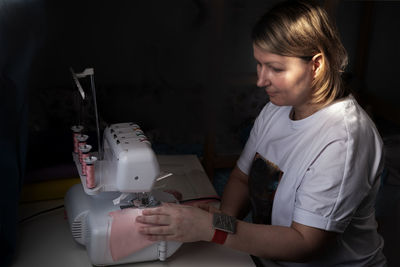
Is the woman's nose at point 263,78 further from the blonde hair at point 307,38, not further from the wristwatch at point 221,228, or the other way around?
the wristwatch at point 221,228

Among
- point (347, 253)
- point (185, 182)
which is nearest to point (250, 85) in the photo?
point (185, 182)

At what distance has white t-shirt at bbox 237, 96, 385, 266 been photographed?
1.12 m

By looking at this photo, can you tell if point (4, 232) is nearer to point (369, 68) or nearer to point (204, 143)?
point (204, 143)

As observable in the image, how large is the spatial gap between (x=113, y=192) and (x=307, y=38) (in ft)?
2.28

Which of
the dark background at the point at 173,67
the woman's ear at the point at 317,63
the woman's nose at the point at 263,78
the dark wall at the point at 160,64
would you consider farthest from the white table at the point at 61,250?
the dark wall at the point at 160,64

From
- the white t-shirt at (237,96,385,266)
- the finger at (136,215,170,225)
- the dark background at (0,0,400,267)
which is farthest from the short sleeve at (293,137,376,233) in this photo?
the dark background at (0,0,400,267)

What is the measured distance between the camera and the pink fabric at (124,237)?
1.09 m

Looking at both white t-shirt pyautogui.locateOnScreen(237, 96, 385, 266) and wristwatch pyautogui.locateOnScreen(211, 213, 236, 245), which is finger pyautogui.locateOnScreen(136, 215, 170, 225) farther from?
white t-shirt pyautogui.locateOnScreen(237, 96, 385, 266)

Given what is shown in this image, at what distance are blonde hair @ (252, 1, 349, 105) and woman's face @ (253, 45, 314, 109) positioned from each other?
2 cm

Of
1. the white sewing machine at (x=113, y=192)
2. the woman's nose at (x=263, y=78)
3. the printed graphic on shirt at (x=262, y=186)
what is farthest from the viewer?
the printed graphic on shirt at (x=262, y=186)

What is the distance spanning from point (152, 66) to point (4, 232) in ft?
5.37

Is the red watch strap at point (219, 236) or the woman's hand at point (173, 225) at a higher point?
the woman's hand at point (173, 225)

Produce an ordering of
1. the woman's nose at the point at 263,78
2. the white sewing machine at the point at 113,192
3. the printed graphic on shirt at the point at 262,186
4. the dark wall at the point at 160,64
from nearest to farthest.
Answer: the white sewing machine at the point at 113,192 < the woman's nose at the point at 263,78 < the printed graphic on shirt at the point at 262,186 < the dark wall at the point at 160,64

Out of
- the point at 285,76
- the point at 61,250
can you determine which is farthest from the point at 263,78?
the point at 61,250
